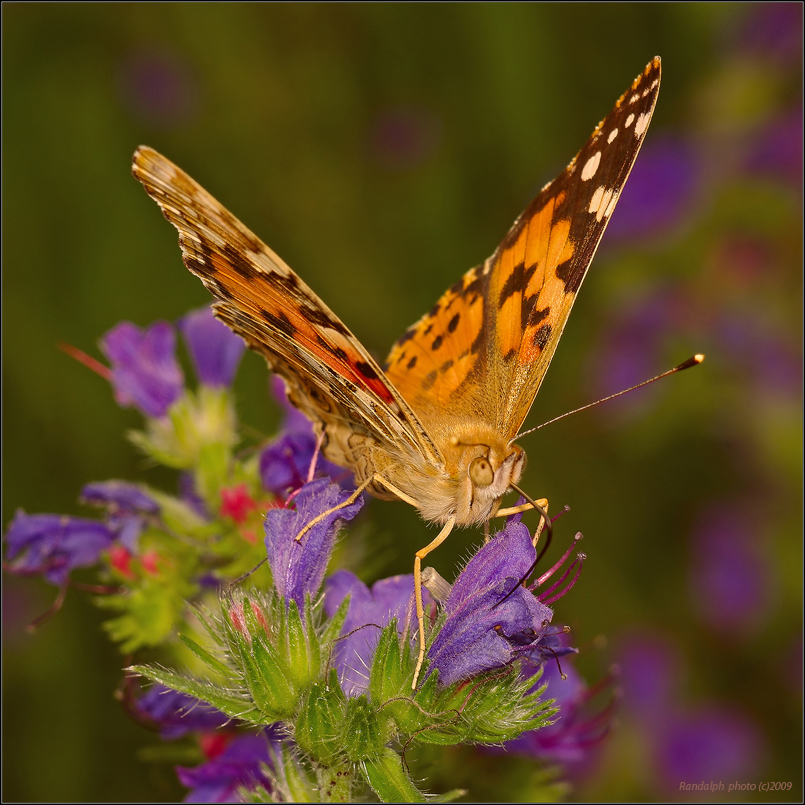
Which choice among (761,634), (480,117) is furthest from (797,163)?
(761,634)

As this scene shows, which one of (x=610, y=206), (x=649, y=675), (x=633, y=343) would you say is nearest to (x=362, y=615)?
(x=610, y=206)

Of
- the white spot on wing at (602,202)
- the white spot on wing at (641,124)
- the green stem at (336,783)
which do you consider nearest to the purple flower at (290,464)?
the green stem at (336,783)

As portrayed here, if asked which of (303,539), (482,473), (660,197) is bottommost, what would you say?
(303,539)

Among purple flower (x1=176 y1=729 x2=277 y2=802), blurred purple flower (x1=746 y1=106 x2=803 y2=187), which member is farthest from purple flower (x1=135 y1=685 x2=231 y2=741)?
blurred purple flower (x1=746 y1=106 x2=803 y2=187)

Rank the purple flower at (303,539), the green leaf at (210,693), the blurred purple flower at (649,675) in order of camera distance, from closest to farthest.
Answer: the green leaf at (210,693)
the purple flower at (303,539)
the blurred purple flower at (649,675)

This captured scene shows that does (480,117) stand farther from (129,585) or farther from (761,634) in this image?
(129,585)

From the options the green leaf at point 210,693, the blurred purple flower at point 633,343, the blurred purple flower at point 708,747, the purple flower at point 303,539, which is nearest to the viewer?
the green leaf at point 210,693

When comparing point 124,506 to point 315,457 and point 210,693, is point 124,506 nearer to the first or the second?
point 315,457

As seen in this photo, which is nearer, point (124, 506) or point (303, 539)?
point (303, 539)

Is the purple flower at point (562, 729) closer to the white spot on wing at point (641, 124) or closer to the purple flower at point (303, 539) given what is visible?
the purple flower at point (303, 539)
